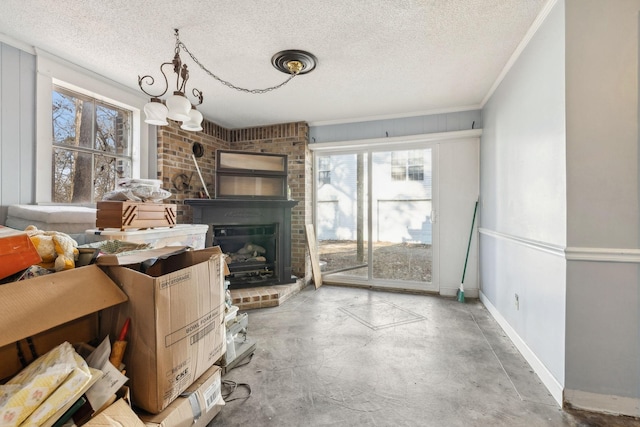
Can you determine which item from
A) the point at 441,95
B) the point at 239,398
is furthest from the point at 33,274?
the point at 441,95

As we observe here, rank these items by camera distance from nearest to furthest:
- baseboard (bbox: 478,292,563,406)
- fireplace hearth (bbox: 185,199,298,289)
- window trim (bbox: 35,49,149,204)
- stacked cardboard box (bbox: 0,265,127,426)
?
1. stacked cardboard box (bbox: 0,265,127,426)
2. baseboard (bbox: 478,292,563,406)
3. window trim (bbox: 35,49,149,204)
4. fireplace hearth (bbox: 185,199,298,289)

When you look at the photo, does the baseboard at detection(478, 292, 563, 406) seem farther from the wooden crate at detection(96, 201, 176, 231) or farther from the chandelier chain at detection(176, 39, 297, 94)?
the wooden crate at detection(96, 201, 176, 231)

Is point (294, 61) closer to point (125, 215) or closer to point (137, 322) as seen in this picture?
point (125, 215)

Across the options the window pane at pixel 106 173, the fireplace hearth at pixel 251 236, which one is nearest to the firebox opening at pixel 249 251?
the fireplace hearth at pixel 251 236

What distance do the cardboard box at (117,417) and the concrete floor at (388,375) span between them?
26.4 inches

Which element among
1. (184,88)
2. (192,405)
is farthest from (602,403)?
(184,88)

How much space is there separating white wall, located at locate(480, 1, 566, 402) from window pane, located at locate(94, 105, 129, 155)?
3.82 meters

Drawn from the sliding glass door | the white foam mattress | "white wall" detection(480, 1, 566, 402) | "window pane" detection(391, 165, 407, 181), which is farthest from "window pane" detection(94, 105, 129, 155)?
"white wall" detection(480, 1, 566, 402)

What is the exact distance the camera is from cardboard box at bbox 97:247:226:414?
1013mm

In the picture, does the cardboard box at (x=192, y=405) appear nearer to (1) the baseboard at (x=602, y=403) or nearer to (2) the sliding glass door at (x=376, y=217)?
(1) the baseboard at (x=602, y=403)

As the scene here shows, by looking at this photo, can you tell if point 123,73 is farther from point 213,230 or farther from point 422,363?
point 422,363

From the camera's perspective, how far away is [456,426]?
57.4 inches

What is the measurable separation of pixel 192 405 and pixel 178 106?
1629 millimetres

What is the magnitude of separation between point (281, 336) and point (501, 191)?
8.15ft
